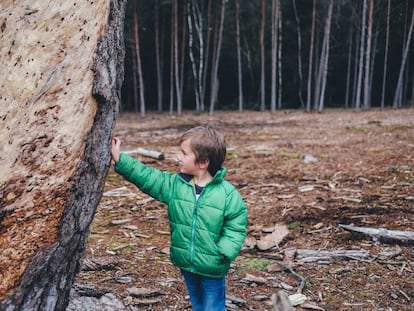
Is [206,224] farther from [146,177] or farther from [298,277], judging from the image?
[298,277]

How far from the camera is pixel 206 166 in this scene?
2.70m

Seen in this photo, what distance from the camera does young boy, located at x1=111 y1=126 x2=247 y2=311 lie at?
8.56 ft

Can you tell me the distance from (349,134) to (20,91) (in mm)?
11472

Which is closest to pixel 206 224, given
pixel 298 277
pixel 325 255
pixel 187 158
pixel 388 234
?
pixel 187 158

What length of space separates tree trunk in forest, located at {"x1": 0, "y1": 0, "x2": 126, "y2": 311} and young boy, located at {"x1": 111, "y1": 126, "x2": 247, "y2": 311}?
0.37 m

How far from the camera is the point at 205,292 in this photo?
270 cm

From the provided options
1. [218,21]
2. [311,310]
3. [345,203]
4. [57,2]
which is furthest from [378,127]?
[218,21]

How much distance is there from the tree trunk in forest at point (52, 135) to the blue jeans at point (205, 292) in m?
0.78

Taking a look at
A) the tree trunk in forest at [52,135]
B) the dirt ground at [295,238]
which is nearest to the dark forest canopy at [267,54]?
the dirt ground at [295,238]

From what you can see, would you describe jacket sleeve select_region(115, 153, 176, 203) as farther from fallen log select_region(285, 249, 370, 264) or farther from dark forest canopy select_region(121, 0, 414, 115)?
dark forest canopy select_region(121, 0, 414, 115)

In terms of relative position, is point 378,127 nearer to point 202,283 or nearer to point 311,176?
point 311,176

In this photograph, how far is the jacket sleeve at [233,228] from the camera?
2572 mm

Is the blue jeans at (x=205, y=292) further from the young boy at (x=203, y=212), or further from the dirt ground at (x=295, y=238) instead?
the dirt ground at (x=295, y=238)

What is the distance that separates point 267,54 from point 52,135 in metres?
31.7
